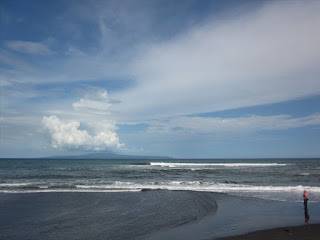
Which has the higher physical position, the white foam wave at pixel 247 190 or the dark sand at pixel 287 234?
the dark sand at pixel 287 234

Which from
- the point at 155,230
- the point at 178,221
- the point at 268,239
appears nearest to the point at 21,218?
the point at 155,230

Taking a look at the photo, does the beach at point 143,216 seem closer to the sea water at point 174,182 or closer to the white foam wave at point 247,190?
the white foam wave at point 247,190

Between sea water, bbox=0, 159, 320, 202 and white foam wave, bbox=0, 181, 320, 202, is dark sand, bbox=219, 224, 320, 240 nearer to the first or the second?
sea water, bbox=0, 159, 320, 202

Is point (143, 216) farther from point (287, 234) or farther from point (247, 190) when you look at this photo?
point (247, 190)

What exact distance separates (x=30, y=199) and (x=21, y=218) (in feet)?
19.9

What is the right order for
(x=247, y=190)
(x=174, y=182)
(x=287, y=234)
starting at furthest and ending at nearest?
1. (x=174, y=182)
2. (x=247, y=190)
3. (x=287, y=234)

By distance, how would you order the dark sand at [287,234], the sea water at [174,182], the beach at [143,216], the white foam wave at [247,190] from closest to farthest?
the dark sand at [287,234] < the beach at [143,216] < the white foam wave at [247,190] < the sea water at [174,182]

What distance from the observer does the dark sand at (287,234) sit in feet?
31.3

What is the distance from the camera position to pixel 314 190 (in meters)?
23.0

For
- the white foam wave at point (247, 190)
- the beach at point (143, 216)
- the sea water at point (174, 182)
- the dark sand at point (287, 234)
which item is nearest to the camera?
the dark sand at point (287, 234)

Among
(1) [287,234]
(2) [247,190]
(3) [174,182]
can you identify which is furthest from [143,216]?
(3) [174,182]

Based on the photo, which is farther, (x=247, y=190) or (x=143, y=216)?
(x=247, y=190)

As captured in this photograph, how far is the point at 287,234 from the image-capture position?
391 inches

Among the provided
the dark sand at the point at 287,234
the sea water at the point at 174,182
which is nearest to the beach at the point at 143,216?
the dark sand at the point at 287,234
